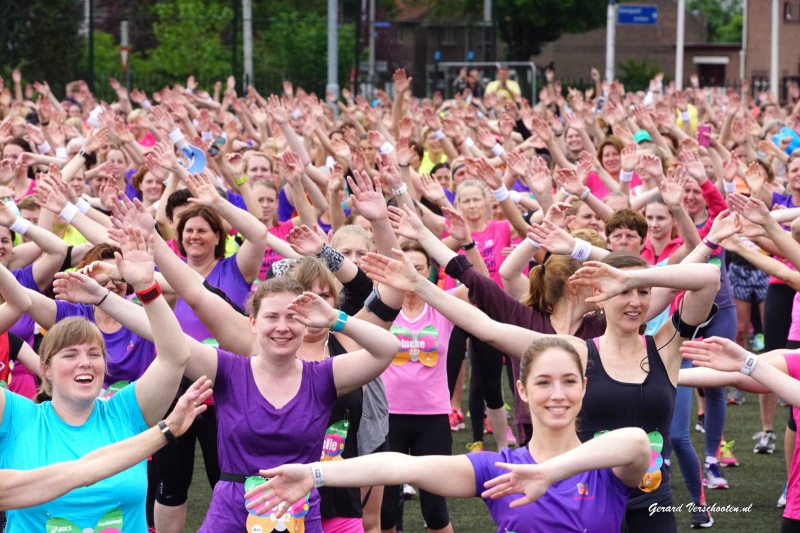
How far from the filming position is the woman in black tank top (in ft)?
16.2

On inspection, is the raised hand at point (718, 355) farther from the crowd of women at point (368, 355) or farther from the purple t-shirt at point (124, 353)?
A: the purple t-shirt at point (124, 353)

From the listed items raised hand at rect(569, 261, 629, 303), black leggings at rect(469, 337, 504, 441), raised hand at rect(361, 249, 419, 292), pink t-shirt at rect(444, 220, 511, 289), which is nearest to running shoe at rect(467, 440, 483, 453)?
black leggings at rect(469, 337, 504, 441)

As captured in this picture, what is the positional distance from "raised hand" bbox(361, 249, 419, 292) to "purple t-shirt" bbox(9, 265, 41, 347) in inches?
101

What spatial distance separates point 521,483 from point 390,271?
138 centimetres

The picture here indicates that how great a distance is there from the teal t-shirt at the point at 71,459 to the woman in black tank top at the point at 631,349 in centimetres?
118

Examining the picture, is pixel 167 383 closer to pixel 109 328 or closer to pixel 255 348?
pixel 255 348

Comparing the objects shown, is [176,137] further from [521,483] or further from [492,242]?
[521,483]

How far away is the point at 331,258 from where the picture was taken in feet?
19.0

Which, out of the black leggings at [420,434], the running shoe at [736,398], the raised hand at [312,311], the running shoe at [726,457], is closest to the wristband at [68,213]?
the black leggings at [420,434]

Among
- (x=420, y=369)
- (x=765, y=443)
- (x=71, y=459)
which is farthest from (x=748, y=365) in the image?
(x=765, y=443)

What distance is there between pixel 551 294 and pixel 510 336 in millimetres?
598

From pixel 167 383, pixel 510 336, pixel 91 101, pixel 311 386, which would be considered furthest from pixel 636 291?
pixel 91 101

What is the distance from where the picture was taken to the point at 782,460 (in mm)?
8961

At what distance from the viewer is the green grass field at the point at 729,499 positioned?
296 inches
